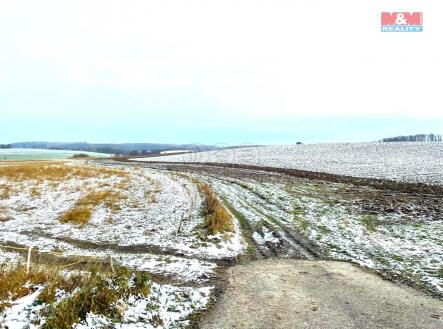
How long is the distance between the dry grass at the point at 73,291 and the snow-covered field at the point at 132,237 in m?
0.26

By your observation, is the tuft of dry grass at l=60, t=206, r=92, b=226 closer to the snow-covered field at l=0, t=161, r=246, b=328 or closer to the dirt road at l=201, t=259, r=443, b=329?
the snow-covered field at l=0, t=161, r=246, b=328

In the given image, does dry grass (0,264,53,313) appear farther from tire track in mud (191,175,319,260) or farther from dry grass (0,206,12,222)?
dry grass (0,206,12,222)

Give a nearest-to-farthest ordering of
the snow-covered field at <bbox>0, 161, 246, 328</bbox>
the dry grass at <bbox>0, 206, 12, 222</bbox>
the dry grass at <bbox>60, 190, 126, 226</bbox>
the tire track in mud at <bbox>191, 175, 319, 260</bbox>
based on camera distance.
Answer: the snow-covered field at <bbox>0, 161, 246, 328</bbox>
the tire track in mud at <bbox>191, 175, 319, 260</bbox>
the dry grass at <bbox>60, 190, 126, 226</bbox>
the dry grass at <bbox>0, 206, 12, 222</bbox>

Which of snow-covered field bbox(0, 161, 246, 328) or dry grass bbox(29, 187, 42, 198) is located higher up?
dry grass bbox(29, 187, 42, 198)

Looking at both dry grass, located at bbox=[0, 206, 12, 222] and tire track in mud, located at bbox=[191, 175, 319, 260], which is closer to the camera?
tire track in mud, located at bbox=[191, 175, 319, 260]

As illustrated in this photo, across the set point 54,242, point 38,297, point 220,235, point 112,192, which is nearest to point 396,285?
point 220,235

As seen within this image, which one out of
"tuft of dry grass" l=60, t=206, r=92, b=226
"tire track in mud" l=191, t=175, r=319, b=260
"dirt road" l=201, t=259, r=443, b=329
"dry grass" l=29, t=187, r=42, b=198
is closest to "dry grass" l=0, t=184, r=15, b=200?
"dry grass" l=29, t=187, r=42, b=198

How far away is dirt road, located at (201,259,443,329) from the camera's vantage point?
8.27 metres

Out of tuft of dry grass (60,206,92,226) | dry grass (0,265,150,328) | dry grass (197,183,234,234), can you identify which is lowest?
tuft of dry grass (60,206,92,226)

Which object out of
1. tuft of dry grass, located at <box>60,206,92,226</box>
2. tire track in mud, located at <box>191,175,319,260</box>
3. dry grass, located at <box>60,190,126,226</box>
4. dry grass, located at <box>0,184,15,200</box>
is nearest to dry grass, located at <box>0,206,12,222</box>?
dry grass, located at <box>60,190,126,226</box>

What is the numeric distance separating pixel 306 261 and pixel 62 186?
88.0ft

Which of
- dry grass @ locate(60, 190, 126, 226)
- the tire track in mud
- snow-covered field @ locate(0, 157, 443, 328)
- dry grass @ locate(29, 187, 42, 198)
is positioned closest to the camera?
snow-covered field @ locate(0, 157, 443, 328)

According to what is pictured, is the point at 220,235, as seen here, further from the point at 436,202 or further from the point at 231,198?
the point at 436,202

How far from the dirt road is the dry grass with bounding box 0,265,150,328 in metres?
2.15
